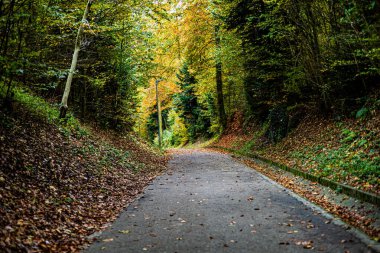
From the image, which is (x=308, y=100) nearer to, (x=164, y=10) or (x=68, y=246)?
(x=164, y=10)

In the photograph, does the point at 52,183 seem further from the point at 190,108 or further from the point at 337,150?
the point at 190,108

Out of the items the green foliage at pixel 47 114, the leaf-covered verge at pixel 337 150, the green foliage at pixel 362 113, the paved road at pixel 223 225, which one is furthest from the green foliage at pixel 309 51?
the green foliage at pixel 47 114

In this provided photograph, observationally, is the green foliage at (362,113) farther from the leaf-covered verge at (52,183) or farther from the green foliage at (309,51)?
the leaf-covered verge at (52,183)

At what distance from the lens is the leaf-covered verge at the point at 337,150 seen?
24.9 feet

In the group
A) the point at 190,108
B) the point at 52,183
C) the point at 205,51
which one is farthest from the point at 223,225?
the point at 190,108

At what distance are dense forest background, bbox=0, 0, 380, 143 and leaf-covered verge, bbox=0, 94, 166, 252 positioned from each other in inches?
54.4

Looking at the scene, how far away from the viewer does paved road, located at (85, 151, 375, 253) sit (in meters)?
4.91

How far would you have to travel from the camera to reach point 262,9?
16.3 metres

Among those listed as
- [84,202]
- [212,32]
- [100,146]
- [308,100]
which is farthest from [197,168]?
[212,32]

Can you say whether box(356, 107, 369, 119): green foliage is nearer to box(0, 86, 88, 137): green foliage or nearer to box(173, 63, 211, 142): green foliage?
box(0, 86, 88, 137): green foliage

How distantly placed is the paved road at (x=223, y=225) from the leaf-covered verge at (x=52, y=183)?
680mm

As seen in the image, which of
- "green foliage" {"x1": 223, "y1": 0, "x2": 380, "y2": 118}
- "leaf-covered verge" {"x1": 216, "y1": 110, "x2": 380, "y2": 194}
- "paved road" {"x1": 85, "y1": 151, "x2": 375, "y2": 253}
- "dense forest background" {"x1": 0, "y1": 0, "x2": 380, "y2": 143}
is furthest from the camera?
"green foliage" {"x1": 223, "y1": 0, "x2": 380, "y2": 118}

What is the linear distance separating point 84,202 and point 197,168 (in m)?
7.81

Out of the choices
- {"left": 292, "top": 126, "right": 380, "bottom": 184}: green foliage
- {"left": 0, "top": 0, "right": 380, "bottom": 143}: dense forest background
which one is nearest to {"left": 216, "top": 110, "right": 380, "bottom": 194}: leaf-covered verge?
{"left": 292, "top": 126, "right": 380, "bottom": 184}: green foliage
